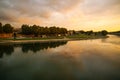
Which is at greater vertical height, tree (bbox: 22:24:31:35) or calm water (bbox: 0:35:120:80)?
tree (bbox: 22:24:31:35)

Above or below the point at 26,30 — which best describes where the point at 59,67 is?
below

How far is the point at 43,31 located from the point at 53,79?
6134 centimetres

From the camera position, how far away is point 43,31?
70.0 m

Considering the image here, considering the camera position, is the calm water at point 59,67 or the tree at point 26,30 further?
the tree at point 26,30

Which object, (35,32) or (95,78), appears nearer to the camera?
(95,78)

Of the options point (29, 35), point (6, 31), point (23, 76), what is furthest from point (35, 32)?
point (23, 76)

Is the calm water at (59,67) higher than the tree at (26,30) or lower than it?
lower

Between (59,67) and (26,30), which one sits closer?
(59,67)

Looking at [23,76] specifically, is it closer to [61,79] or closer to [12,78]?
[12,78]

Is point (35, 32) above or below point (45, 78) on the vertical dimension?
above

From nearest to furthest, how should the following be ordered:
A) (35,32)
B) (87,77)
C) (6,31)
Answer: (87,77) → (6,31) → (35,32)

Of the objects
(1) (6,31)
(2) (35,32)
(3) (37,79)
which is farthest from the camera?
(2) (35,32)

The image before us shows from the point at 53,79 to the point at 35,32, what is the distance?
A: 2237 inches

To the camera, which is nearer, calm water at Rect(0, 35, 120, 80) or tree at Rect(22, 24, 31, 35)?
calm water at Rect(0, 35, 120, 80)
